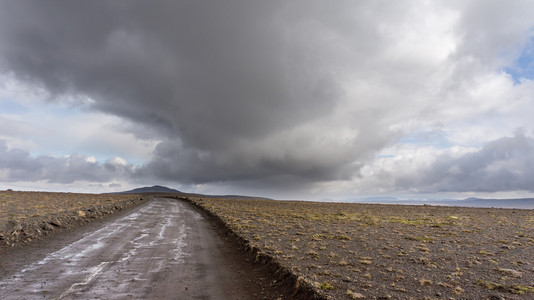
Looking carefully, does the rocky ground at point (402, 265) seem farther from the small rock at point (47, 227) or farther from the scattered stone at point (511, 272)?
the small rock at point (47, 227)

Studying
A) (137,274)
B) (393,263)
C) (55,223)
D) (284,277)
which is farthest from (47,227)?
(393,263)

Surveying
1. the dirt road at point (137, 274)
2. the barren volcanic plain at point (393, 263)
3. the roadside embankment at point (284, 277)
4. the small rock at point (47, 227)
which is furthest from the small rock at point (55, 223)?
the roadside embankment at point (284, 277)

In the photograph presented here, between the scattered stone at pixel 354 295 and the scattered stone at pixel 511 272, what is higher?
the scattered stone at pixel 354 295

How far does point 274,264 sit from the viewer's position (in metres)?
11.7

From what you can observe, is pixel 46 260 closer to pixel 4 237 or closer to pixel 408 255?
pixel 4 237

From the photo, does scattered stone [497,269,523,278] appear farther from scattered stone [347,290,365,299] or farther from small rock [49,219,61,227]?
small rock [49,219,61,227]

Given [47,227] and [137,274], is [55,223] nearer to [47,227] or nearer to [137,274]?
[47,227]

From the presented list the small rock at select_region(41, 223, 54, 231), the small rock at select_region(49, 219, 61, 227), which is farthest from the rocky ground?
the small rock at select_region(49, 219, 61, 227)

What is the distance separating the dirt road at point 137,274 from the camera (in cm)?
854

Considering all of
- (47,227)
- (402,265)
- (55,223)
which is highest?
(55,223)

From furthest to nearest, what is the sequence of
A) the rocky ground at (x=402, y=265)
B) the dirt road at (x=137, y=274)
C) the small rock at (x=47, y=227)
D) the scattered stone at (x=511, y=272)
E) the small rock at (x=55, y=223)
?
the small rock at (x=55, y=223) → the small rock at (x=47, y=227) → the scattered stone at (x=511, y=272) → the rocky ground at (x=402, y=265) → the dirt road at (x=137, y=274)

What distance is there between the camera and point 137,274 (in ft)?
33.9

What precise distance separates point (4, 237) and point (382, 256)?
63.1 feet

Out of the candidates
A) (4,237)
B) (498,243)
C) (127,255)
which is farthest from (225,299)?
(498,243)
